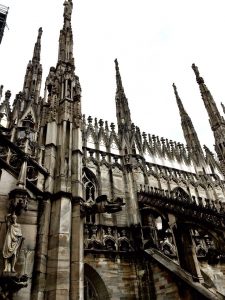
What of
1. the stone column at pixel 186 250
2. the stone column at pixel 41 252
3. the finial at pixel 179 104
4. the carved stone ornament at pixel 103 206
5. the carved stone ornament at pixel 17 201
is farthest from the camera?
the finial at pixel 179 104

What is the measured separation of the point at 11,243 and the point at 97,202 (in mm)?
Answer: 2395

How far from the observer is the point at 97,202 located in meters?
6.64

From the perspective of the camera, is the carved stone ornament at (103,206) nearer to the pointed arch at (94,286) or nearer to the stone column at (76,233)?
the stone column at (76,233)

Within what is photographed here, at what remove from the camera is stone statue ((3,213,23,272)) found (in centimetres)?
454

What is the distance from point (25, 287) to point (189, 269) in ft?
25.8

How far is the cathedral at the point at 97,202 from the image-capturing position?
524cm

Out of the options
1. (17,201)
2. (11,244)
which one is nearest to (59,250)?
(11,244)

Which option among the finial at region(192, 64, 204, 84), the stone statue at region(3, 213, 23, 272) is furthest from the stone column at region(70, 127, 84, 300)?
the finial at region(192, 64, 204, 84)

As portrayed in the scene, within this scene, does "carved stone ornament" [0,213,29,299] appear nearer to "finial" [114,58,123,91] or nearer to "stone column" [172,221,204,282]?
"stone column" [172,221,204,282]

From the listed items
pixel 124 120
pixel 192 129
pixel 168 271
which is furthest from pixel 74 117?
pixel 192 129

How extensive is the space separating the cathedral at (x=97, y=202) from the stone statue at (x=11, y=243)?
0.7 inches

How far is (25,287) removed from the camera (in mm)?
4711

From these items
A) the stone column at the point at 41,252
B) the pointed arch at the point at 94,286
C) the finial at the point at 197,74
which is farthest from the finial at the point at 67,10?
the finial at the point at 197,74

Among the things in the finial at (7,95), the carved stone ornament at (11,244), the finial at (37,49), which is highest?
the finial at (37,49)
